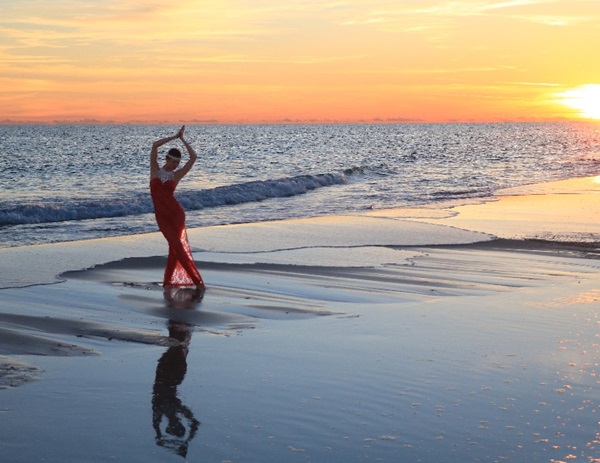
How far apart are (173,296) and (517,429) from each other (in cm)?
531

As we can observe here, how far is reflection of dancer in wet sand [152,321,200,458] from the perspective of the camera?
500cm

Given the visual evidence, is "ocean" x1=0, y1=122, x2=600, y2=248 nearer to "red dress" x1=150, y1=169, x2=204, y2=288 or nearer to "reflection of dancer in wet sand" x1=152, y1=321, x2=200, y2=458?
"red dress" x1=150, y1=169, x2=204, y2=288

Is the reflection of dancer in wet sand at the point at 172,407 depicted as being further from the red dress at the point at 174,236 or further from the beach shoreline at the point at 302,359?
the red dress at the point at 174,236

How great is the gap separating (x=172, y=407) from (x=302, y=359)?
1522mm

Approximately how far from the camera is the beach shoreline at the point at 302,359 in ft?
16.4

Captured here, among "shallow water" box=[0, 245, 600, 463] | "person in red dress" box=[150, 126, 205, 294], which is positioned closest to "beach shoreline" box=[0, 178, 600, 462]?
"shallow water" box=[0, 245, 600, 463]

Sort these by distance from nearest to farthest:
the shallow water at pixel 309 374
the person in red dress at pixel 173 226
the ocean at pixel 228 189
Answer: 1. the shallow water at pixel 309 374
2. the person in red dress at pixel 173 226
3. the ocean at pixel 228 189

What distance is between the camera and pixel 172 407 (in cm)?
559

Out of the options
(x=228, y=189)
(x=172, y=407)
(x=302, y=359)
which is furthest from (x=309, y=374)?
(x=228, y=189)

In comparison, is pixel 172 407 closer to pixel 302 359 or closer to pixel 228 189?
pixel 302 359

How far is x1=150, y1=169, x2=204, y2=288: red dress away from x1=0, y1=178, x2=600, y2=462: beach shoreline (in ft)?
1.01

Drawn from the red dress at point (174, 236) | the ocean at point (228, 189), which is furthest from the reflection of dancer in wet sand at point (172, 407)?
the ocean at point (228, 189)

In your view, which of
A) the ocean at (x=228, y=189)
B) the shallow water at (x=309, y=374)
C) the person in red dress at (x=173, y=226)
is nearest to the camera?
the shallow water at (x=309, y=374)

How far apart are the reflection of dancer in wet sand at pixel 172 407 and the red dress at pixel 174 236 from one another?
9.62 ft
